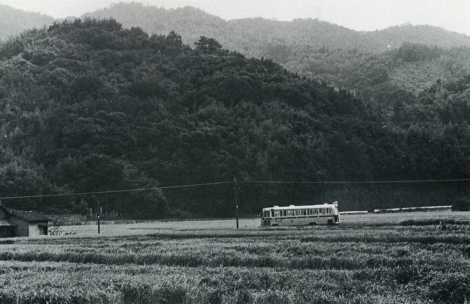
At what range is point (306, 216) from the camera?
6116cm

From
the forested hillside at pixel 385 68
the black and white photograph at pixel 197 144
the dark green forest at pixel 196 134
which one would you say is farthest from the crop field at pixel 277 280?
the forested hillside at pixel 385 68

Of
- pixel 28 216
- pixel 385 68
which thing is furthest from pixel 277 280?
pixel 385 68

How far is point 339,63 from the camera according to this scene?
629 ft

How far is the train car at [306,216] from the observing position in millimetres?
60728

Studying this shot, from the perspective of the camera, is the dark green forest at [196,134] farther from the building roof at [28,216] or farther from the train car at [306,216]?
the train car at [306,216]

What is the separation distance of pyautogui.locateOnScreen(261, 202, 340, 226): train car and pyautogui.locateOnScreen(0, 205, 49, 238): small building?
27138 mm

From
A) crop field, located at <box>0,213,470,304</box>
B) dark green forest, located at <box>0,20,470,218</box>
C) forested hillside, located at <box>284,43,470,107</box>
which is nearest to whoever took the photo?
crop field, located at <box>0,213,470,304</box>

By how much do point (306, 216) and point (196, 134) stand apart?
53.7 metres

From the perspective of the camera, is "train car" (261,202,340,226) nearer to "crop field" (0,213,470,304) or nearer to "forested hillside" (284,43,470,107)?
"crop field" (0,213,470,304)

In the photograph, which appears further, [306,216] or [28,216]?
[28,216]

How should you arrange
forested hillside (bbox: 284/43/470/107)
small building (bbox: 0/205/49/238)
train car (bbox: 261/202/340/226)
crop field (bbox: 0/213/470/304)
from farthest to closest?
forested hillside (bbox: 284/43/470/107) < small building (bbox: 0/205/49/238) < train car (bbox: 261/202/340/226) < crop field (bbox: 0/213/470/304)

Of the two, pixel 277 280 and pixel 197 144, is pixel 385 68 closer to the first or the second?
pixel 197 144

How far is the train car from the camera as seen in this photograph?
60.7 meters

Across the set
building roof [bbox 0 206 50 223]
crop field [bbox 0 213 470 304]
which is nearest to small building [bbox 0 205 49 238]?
building roof [bbox 0 206 50 223]
